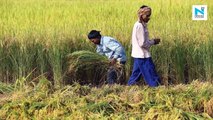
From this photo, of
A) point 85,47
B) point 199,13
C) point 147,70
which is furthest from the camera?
point 199,13

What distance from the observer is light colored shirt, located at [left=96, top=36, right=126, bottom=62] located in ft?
17.7

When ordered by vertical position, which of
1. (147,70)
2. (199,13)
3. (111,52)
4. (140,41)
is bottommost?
(147,70)

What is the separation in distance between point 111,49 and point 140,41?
1.22 ft

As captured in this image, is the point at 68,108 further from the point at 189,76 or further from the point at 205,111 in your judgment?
the point at 189,76

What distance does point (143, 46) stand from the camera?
5.29 m

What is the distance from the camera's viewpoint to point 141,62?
538cm

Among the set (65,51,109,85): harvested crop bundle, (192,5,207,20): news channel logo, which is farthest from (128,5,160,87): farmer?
(192,5,207,20): news channel logo

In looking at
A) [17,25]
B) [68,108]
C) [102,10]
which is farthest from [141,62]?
[102,10]

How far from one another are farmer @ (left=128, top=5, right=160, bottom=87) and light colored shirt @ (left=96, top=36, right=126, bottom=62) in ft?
0.52

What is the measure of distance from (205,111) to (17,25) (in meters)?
4.33

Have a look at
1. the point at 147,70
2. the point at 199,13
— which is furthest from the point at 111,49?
the point at 199,13

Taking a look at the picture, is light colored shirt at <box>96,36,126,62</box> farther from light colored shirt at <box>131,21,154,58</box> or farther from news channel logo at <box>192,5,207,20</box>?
news channel logo at <box>192,5,207,20</box>

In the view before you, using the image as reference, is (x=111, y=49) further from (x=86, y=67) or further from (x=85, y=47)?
(x=85, y=47)

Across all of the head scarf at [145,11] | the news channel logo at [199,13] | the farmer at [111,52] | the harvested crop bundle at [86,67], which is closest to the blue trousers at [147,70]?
the farmer at [111,52]
